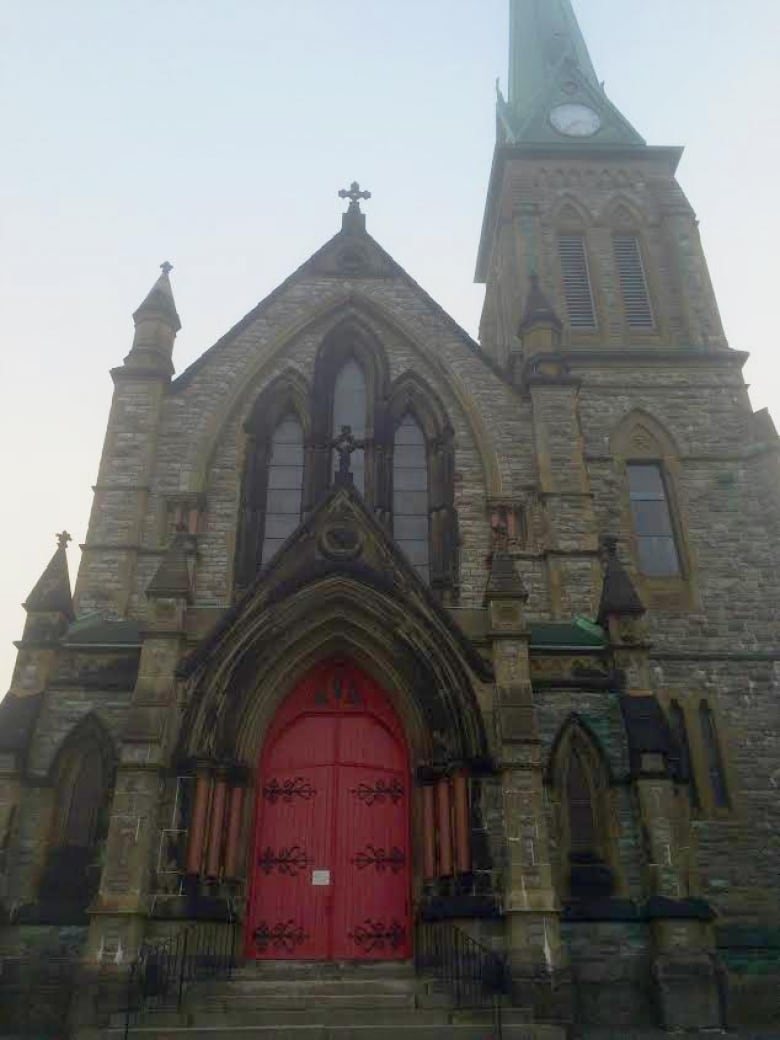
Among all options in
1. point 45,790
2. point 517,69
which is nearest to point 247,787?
point 45,790

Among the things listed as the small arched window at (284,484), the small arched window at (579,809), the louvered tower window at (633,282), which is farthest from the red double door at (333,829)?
the louvered tower window at (633,282)

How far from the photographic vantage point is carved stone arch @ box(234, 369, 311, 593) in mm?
15133

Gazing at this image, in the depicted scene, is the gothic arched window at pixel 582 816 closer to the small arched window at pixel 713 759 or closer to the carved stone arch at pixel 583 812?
the carved stone arch at pixel 583 812

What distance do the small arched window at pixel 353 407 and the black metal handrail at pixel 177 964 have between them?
776 cm

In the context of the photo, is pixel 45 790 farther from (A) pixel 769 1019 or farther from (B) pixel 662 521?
(B) pixel 662 521

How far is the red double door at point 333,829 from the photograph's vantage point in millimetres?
11875

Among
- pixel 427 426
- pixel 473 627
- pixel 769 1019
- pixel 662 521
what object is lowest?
pixel 769 1019

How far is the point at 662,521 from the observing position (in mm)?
16938

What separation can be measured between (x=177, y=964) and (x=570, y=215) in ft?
60.9

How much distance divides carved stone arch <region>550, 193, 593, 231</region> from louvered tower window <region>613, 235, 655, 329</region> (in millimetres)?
886

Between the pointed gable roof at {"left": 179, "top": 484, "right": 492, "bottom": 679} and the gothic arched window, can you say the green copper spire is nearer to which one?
the pointed gable roof at {"left": 179, "top": 484, "right": 492, "bottom": 679}

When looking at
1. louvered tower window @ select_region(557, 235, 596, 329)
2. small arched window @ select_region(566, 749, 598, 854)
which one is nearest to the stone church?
small arched window @ select_region(566, 749, 598, 854)

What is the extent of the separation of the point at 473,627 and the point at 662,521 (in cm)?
597

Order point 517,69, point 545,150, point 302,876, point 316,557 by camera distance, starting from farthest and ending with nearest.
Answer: point 517,69
point 545,150
point 316,557
point 302,876
